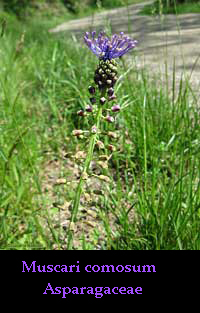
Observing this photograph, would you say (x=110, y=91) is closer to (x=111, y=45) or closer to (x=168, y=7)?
(x=111, y=45)

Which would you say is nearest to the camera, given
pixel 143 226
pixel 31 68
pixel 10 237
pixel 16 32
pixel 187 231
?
pixel 187 231

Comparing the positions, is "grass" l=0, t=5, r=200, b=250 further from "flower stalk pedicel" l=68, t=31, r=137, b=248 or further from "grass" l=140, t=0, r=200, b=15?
"grass" l=140, t=0, r=200, b=15

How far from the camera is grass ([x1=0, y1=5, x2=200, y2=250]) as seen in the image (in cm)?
123

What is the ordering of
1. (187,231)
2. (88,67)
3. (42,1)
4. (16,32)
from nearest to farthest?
(187,231), (88,67), (16,32), (42,1)

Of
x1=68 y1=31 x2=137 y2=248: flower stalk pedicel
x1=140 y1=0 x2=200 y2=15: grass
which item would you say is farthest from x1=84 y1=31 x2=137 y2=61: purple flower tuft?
x1=140 y1=0 x2=200 y2=15: grass

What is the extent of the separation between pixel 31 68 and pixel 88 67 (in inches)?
51.6

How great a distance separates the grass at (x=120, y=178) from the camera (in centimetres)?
123

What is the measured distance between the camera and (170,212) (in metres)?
1.24

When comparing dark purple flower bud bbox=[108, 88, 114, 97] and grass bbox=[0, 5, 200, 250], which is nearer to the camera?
dark purple flower bud bbox=[108, 88, 114, 97]

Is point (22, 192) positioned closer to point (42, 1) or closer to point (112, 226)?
point (112, 226)

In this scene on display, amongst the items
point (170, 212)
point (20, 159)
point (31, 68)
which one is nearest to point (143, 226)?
point (170, 212)

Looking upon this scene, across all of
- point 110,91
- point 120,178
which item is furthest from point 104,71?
point 120,178

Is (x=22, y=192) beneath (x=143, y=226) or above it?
above

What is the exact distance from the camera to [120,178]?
1.89m
